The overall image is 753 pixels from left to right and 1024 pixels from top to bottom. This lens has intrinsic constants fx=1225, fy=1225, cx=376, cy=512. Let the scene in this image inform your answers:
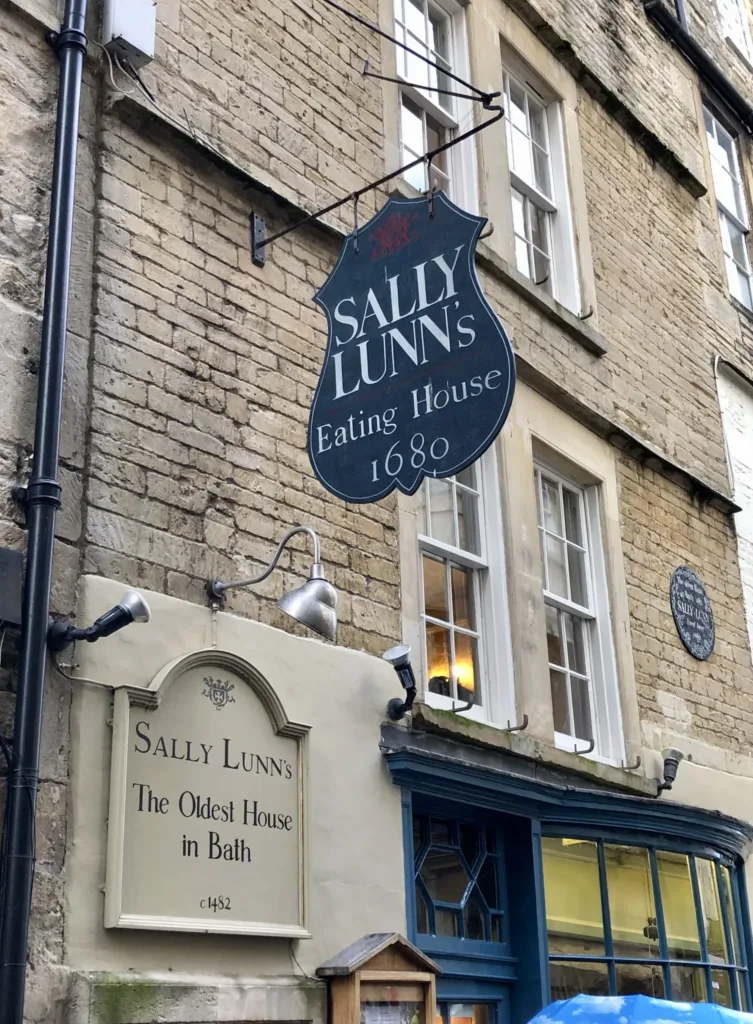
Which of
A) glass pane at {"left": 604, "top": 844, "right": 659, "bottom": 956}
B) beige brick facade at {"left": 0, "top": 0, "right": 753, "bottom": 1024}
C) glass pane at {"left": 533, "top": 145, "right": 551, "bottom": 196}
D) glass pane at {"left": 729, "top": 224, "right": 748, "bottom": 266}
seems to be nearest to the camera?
beige brick facade at {"left": 0, "top": 0, "right": 753, "bottom": 1024}

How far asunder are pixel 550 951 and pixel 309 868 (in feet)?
6.87

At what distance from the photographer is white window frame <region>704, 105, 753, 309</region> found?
1222 cm

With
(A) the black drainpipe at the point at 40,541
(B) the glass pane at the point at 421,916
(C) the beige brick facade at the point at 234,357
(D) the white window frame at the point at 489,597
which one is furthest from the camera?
(D) the white window frame at the point at 489,597

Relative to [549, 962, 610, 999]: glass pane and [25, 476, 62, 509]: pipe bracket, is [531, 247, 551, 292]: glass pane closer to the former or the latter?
[549, 962, 610, 999]: glass pane

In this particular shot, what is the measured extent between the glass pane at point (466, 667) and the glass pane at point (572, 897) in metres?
0.93

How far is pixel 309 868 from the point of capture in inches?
208

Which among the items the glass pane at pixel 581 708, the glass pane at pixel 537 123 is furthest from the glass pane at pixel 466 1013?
the glass pane at pixel 537 123

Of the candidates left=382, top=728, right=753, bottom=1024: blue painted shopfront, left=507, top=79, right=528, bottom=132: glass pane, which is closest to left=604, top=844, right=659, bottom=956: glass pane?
left=382, top=728, right=753, bottom=1024: blue painted shopfront

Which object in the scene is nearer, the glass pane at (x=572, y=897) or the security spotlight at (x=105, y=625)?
the security spotlight at (x=105, y=625)

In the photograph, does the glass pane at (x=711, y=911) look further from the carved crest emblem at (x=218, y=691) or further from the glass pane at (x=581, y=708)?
the carved crest emblem at (x=218, y=691)

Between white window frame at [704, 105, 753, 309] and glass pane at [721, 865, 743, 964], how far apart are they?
232 inches

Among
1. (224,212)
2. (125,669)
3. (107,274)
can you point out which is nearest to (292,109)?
(224,212)

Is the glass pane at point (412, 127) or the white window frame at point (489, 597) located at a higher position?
the glass pane at point (412, 127)

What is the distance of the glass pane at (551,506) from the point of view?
821 cm
